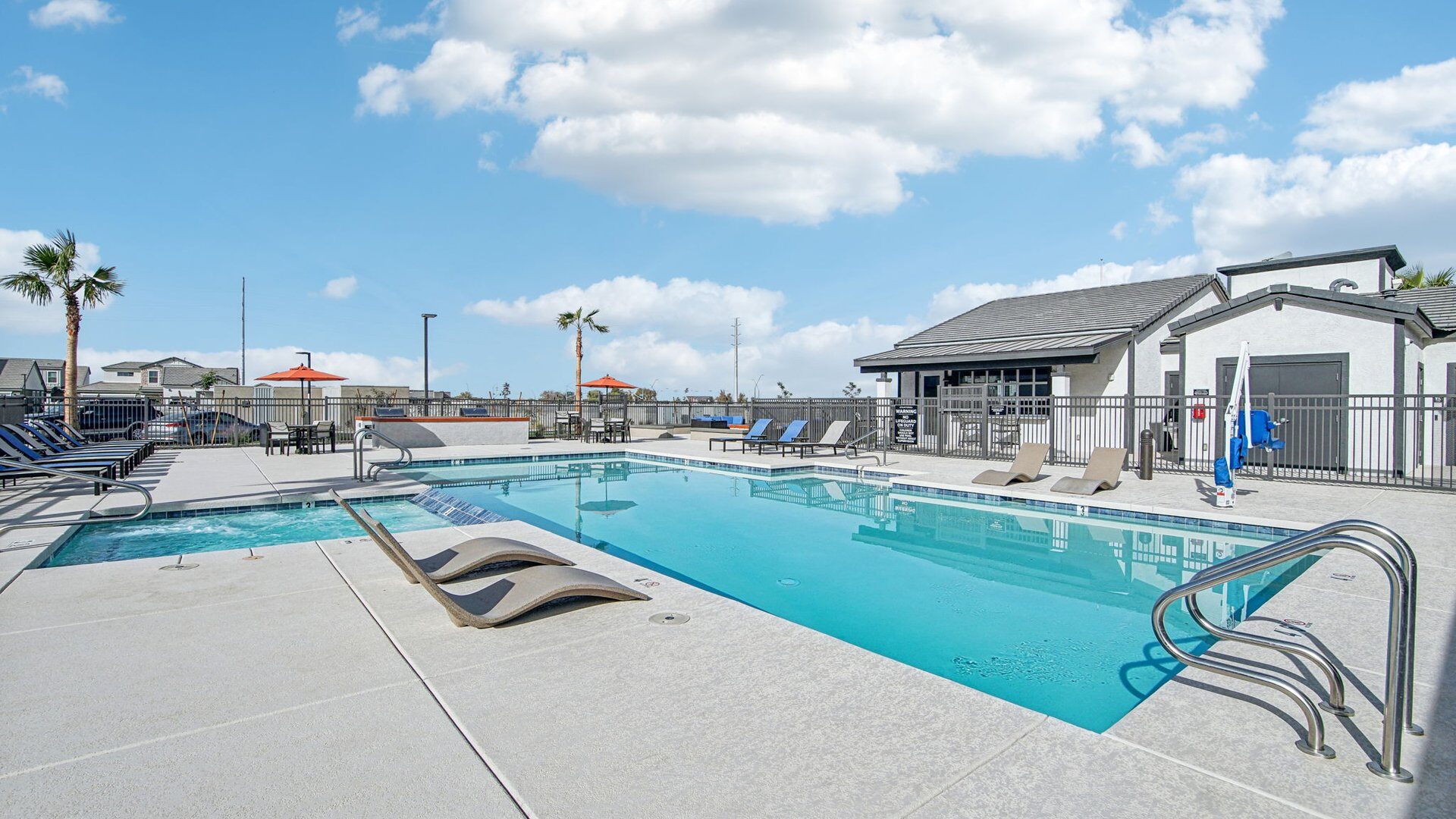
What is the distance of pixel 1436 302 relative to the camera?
1672 centimetres

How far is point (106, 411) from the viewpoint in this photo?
60.6 ft

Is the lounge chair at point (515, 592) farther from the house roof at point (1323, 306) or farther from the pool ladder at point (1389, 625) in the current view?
the house roof at point (1323, 306)

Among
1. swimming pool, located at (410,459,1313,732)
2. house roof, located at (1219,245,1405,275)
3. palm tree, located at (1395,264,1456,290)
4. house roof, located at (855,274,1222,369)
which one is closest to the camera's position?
swimming pool, located at (410,459,1313,732)

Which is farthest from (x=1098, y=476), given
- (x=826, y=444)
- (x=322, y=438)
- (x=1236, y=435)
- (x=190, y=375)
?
(x=190, y=375)

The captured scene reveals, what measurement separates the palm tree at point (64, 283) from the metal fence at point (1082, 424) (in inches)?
81.3

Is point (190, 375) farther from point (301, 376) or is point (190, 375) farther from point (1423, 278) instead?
point (1423, 278)

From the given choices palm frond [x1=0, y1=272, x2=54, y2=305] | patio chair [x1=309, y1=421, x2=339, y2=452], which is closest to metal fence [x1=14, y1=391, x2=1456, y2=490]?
patio chair [x1=309, y1=421, x2=339, y2=452]

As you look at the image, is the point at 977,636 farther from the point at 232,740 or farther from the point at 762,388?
the point at 762,388

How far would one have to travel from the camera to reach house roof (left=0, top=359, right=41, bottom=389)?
36.7m

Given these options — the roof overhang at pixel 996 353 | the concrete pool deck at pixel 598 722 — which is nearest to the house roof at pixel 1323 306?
the roof overhang at pixel 996 353

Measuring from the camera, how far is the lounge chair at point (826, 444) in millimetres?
15281

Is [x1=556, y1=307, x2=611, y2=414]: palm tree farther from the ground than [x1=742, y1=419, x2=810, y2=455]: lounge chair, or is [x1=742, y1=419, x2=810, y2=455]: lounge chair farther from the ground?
[x1=556, y1=307, x2=611, y2=414]: palm tree

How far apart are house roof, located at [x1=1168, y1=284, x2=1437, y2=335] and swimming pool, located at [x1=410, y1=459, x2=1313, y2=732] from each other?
25.8ft

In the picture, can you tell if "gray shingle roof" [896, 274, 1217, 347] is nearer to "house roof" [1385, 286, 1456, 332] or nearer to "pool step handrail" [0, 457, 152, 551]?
"house roof" [1385, 286, 1456, 332]
